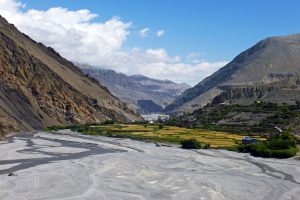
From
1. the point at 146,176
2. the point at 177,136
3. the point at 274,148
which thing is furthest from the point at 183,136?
the point at 146,176

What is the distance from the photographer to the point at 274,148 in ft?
256

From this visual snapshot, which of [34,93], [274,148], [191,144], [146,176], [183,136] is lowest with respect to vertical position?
[146,176]

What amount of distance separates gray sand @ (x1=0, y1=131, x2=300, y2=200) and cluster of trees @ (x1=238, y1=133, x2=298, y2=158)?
2164 millimetres

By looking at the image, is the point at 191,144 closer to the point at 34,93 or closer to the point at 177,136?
the point at 177,136

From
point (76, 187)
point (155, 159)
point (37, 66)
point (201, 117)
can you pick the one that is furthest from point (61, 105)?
point (76, 187)

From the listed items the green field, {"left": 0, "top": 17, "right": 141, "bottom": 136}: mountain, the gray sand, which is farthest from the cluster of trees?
{"left": 0, "top": 17, "right": 141, "bottom": 136}: mountain

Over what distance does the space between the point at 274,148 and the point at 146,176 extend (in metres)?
31.4

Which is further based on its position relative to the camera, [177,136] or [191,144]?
[177,136]

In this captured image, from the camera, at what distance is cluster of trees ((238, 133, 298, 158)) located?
244ft

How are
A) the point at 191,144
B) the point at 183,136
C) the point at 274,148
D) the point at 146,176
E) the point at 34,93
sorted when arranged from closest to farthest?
the point at 146,176 → the point at 274,148 → the point at 191,144 → the point at 183,136 → the point at 34,93

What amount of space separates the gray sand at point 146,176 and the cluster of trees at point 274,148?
2.16m

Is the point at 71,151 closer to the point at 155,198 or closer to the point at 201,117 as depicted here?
the point at 155,198

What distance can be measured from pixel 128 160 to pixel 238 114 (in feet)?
278

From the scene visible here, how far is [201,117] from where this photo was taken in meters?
166
